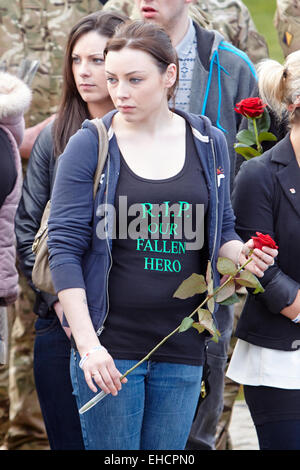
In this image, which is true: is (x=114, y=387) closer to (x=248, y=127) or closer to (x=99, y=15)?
(x=248, y=127)

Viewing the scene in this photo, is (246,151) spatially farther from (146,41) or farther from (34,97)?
(34,97)

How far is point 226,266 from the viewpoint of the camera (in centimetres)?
254

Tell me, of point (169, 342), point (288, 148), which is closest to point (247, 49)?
point (288, 148)

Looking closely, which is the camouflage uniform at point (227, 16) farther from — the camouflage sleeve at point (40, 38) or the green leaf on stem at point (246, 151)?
the green leaf on stem at point (246, 151)

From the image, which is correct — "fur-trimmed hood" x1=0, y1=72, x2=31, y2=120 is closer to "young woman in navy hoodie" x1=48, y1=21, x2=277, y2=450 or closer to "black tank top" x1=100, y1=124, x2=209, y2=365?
"young woman in navy hoodie" x1=48, y1=21, x2=277, y2=450

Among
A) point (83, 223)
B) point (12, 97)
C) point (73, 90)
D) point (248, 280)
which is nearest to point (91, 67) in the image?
point (73, 90)

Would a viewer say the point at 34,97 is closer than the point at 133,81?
No

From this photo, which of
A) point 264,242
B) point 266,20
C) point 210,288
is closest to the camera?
point 264,242

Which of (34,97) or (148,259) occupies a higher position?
(34,97)

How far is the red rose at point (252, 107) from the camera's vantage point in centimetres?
300

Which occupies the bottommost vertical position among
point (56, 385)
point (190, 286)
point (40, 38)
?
point (56, 385)

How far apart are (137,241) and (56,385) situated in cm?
103

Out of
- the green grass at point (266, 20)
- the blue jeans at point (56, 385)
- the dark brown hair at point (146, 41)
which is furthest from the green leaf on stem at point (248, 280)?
the green grass at point (266, 20)

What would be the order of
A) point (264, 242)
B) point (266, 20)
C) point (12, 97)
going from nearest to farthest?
point (264, 242) → point (12, 97) → point (266, 20)
